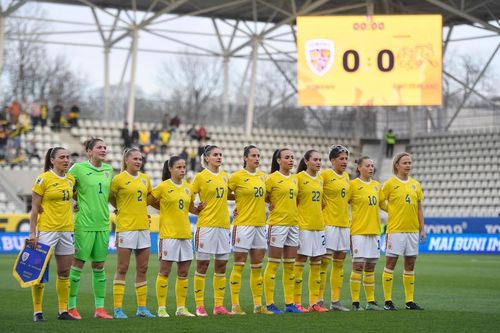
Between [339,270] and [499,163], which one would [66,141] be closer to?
[499,163]

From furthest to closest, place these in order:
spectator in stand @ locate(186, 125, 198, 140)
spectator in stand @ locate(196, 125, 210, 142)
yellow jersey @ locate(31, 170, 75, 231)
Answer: spectator in stand @ locate(186, 125, 198, 140) → spectator in stand @ locate(196, 125, 210, 142) → yellow jersey @ locate(31, 170, 75, 231)

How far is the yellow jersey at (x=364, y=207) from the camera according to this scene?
47.3 feet

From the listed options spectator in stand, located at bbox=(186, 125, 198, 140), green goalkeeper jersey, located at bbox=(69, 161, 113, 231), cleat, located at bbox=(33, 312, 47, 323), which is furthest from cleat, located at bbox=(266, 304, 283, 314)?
spectator in stand, located at bbox=(186, 125, 198, 140)

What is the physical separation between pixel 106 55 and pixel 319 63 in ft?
34.1

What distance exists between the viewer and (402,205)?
14.6m

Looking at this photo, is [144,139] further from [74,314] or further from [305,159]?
[74,314]

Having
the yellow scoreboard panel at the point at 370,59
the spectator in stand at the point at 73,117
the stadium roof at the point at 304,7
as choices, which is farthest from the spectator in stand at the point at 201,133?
the yellow scoreboard panel at the point at 370,59

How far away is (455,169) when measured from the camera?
42.4 m

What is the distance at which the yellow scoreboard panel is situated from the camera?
34688 millimetres

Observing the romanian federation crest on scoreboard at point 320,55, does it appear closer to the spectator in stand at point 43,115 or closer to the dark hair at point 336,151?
the spectator in stand at point 43,115

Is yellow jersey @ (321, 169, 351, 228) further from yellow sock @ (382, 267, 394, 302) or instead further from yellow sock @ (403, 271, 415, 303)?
yellow sock @ (403, 271, 415, 303)

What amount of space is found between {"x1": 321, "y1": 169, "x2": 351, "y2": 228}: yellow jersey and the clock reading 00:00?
20.8m

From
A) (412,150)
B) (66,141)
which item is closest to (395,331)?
(66,141)

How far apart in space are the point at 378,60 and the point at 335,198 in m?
21.1
